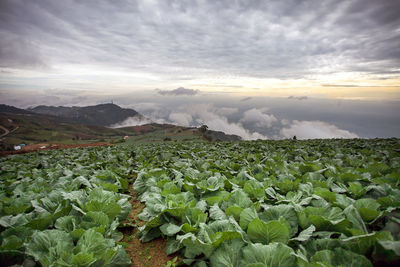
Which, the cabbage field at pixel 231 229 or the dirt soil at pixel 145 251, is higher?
the cabbage field at pixel 231 229

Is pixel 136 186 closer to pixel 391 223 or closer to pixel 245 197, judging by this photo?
pixel 245 197

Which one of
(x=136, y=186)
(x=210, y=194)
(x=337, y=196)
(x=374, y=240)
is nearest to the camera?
(x=374, y=240)

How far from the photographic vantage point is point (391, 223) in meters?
2.67

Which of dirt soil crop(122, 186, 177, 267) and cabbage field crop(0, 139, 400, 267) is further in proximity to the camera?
dirt soil crop(122, 186, 177, 267)

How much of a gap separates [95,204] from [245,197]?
113 inches

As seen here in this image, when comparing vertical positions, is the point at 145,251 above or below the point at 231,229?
below

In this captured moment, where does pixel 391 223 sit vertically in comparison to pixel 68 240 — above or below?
above

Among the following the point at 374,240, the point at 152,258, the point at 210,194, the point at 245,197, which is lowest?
the point at 152,258

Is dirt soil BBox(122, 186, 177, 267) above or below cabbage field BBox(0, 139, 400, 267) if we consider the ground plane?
below

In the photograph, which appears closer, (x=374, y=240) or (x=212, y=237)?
(x=374, y=240)

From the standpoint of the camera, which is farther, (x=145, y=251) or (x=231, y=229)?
(x=145, y=251)

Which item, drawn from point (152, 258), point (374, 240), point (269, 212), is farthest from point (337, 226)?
point (152, 258)

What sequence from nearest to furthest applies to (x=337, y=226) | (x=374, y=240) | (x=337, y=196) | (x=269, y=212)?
(x=374, y=240)
(x=337, y=226)
(x=269, y=212)
(x=337, y=196)

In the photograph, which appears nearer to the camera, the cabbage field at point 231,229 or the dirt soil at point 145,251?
the cabbage field at point 231,229
